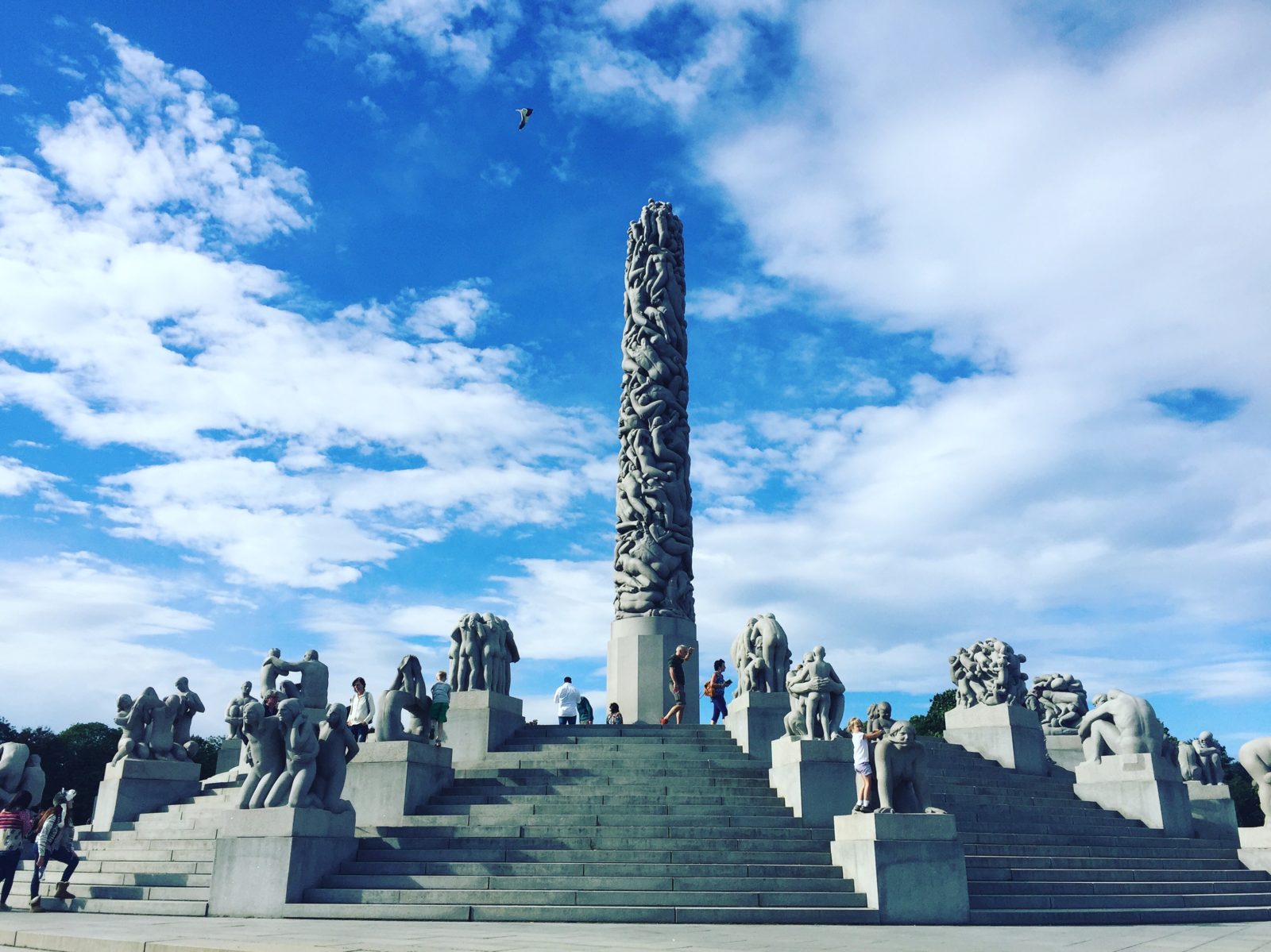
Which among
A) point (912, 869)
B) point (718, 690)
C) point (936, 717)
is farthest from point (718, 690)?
point (936, 717)

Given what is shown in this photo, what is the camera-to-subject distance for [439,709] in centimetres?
1706

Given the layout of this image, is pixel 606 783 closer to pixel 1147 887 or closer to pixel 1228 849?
pixel 1147 887

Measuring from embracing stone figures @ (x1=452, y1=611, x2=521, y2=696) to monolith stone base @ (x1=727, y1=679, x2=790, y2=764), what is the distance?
15.1ft

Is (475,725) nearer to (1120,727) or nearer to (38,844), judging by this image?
(38,844)

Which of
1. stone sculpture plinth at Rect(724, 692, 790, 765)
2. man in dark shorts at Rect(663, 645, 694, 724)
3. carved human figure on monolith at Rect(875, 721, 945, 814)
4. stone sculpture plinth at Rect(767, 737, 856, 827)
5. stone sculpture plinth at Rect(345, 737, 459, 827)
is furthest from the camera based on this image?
man in dark shorts at Rect(663, 645, 694, 724)

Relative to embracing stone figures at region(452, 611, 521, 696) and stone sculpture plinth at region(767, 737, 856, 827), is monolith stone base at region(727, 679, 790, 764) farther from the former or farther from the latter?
embracing stone figures at region(452, 611, 521, 696)

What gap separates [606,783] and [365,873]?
4.01 meters

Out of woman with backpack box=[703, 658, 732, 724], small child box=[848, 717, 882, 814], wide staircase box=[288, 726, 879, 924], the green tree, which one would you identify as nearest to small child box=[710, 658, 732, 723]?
woman with backpack box=[703, 658, 732, 724]

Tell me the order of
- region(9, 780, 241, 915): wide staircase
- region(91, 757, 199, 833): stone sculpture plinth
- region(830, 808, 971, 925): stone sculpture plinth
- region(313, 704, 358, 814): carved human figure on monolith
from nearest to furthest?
region(830, 808, 971, 925): stone sculpture plinth < region(9, 780, 241, 915): wide staircase < region(313, 704, 358, 814): carved human figure on monolith < region(91, 757, 199, 833): stone sculpture plinth

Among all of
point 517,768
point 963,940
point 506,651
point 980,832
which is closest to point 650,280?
point 506,651

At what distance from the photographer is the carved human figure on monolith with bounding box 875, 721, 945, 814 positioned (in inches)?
477

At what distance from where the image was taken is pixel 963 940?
31.2 feet

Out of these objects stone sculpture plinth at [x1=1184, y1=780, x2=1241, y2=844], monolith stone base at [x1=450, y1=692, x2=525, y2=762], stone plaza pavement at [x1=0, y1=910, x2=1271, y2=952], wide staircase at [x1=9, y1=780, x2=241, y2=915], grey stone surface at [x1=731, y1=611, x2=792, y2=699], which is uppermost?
grey stone surface at [x1=731, y1=611, x2=792, y2=699]

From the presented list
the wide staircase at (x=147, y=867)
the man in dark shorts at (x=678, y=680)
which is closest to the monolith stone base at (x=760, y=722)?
the man in dark shorts at (x=678, y=680)
